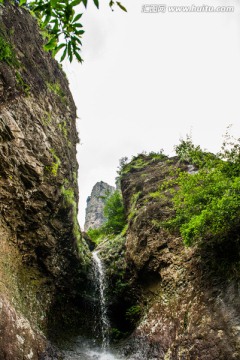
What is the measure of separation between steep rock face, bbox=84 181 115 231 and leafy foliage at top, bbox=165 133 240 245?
5241 centimetres

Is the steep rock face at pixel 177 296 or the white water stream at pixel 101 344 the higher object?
the steep rock face at pixel 177 296

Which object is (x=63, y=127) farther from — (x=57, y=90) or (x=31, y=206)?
(x=31, y=206)

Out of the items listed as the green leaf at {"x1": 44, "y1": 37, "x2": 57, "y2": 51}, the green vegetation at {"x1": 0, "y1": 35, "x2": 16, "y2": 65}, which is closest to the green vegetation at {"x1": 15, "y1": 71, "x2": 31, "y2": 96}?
the green vegetation at {"x1": 0, "y1": 35, "x2": 16, "y2": 65}

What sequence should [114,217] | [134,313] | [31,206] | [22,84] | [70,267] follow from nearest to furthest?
[31,206], [22,84], [134,313], [70,267], [114,217]

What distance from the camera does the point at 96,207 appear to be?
6681 centimetres

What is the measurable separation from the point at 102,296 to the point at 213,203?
30.6 feet

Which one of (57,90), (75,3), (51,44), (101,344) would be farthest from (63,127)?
(75,3)

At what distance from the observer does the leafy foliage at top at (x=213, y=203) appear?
8.63m

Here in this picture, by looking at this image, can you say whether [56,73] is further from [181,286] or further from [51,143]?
[181,286]

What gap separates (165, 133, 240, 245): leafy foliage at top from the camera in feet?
28.3

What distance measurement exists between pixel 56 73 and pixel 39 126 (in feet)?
26.8

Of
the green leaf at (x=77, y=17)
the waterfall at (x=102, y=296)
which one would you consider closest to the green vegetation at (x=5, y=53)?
the green leaf at (x=77, y=17)

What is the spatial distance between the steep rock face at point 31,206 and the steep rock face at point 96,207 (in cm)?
4772

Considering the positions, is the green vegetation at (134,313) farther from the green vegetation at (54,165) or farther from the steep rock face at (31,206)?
the green vegetation at (54,165)
